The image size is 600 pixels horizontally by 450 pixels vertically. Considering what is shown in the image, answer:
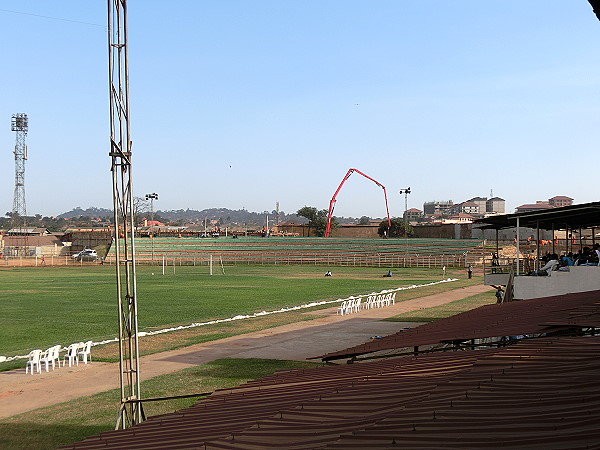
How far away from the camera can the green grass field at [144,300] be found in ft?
102

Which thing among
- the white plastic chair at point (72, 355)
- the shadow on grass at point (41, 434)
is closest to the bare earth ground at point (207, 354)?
the white plastic chair at point (72, 355)

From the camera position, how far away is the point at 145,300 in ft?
151

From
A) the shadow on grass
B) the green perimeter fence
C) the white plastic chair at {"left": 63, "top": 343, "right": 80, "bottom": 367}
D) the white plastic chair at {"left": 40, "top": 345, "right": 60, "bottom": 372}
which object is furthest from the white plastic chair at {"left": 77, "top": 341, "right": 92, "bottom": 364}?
the green perimeter fence

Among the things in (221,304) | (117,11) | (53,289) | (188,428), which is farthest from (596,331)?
(53,289)

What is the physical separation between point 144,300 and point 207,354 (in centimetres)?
2232

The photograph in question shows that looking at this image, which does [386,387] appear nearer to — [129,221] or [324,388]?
[324,388]

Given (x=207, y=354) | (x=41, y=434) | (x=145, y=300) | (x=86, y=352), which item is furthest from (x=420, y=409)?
(x=145, y=300)

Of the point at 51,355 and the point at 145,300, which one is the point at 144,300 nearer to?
the point at 145,300

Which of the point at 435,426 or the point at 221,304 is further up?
the point at 435,426

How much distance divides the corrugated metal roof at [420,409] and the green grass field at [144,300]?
1882 centimetres

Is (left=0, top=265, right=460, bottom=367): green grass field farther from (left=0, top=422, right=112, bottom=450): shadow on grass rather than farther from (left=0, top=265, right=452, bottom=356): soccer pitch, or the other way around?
(left=0, top=422, right=112, bottom=450): shadow on grass

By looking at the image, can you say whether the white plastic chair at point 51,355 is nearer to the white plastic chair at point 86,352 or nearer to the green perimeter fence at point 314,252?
the white plastic chair at point 86,352

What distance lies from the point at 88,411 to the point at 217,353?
8.81m

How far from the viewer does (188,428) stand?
7.99 meters
